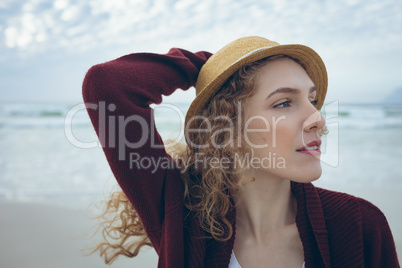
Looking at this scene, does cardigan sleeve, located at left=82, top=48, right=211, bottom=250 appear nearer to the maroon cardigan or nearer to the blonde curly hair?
the maroon cardigan

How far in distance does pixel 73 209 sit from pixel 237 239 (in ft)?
10.0

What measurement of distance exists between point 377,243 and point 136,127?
51.4 inches

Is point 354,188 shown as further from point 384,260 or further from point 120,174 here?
point 120,174

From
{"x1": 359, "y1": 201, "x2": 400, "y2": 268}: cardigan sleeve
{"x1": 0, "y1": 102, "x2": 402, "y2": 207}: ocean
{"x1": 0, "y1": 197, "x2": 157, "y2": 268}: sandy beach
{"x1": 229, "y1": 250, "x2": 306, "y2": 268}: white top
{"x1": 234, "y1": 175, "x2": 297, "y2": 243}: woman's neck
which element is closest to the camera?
{"x1": 359, "y1": 201, "x2": 400, "y2": 268}: cardigan sleeve

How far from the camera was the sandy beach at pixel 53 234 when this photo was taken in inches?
118

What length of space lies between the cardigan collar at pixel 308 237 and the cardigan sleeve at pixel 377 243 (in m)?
0.19

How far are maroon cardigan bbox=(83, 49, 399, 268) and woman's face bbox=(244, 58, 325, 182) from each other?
0.25 m

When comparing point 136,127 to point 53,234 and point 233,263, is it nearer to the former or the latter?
point 233,263

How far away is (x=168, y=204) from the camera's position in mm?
1572

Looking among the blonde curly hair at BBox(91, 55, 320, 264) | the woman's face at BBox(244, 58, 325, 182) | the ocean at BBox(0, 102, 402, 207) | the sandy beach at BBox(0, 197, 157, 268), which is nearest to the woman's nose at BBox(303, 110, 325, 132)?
the woman's face at BBox(244, 58, 325, 182)

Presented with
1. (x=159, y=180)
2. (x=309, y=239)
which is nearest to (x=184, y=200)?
(x=159, y=180)

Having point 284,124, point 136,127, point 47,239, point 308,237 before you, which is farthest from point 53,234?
point 284,124

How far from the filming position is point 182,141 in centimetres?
208

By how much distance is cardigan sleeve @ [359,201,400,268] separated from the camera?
1.46 m
